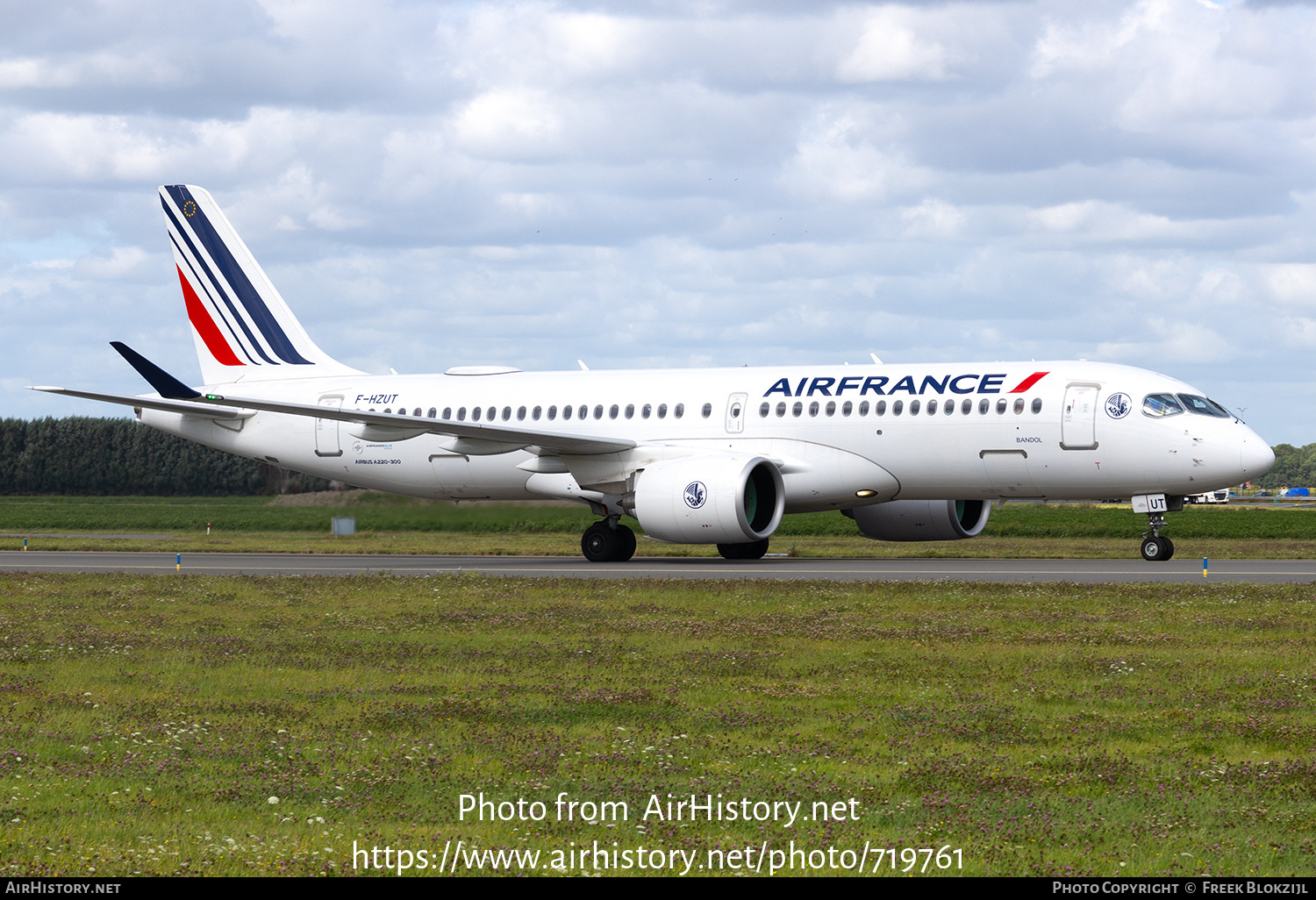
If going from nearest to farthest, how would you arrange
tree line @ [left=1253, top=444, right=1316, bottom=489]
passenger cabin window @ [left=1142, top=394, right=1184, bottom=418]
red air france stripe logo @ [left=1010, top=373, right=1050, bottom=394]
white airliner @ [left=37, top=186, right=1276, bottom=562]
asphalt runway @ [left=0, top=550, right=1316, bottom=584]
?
asphalt runway @ [left=0, top=550, right=1316, bottom=584]
passenger cabin window @ [left=1142, top=394, right=1184, bottom=418]
white airliner @ [left=37, top=186, right=1276, bottom=562]
red air france stripe logo @ [left=1010, top=373, right=1050, bottom=394]
tree line @ [left=1253, top=444, right=1316, bottom=489]

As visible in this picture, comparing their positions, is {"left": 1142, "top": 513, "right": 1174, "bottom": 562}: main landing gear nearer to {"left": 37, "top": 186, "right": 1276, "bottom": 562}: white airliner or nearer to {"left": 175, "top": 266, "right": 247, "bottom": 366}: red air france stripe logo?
{"left": 37, "top": 186, "right": 1276, "bottom": 562}: white airliner

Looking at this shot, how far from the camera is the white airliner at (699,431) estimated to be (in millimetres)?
26953

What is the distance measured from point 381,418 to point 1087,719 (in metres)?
20.5

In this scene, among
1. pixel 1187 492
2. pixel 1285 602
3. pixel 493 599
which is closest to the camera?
pixel 1285 602

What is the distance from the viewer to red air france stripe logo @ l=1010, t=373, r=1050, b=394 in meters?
27.5

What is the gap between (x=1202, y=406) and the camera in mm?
26828

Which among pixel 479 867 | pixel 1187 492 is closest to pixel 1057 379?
pixel 1187 492

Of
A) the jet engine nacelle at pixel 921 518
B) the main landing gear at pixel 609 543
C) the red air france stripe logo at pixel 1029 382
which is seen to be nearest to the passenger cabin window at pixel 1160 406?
the red air france stripe logo at pixel 1029 382

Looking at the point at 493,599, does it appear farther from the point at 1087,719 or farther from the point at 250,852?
the point at 250,852

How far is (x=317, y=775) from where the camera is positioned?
29.7ft

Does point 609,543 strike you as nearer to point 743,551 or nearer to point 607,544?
point 607,544

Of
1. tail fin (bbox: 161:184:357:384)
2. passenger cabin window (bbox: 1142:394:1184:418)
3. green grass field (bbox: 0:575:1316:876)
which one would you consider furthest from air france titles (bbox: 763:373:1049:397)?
tail fin (bbox: 161:184:357:384)

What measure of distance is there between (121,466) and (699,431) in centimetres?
2867

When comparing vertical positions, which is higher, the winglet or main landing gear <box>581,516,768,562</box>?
the winglet
